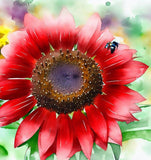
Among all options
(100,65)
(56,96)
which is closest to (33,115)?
(56,96)

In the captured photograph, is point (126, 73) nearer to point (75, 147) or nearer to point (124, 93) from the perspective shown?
point (124, 93)

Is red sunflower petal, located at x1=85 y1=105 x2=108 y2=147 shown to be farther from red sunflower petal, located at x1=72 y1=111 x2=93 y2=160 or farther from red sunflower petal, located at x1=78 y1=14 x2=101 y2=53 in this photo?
red sunflower petal, located at x1=78 y1=14 x2=101 y2=53

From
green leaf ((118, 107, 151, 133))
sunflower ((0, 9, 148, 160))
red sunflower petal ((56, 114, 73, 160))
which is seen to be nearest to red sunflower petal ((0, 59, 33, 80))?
sunflower ((0, 9, 148, 160))

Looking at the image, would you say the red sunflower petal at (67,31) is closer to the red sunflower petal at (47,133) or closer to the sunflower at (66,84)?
the sunflower at (66,84)

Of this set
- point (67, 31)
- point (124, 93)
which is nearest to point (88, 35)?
point (67, 31)

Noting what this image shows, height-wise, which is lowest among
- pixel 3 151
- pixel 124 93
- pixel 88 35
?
pixel 3 151

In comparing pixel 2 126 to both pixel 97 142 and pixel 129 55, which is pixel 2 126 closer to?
pixel 97 142

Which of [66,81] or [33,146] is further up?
[66,81]
